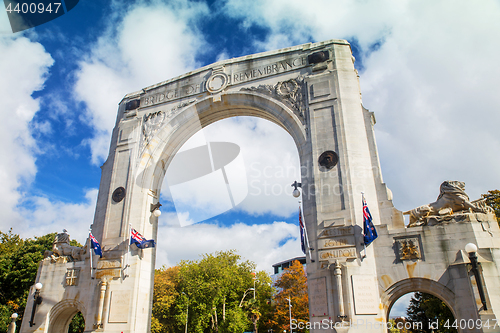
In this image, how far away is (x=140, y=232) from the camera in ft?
57.5

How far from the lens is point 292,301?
35406mm

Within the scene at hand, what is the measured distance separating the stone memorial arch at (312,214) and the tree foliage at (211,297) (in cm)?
1862

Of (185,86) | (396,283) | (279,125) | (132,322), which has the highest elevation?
(185,86)

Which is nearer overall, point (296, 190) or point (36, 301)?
point (296, 190)

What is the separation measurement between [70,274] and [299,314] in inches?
950

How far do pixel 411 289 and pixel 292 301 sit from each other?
25.4 m

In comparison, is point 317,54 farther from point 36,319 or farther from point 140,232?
point 36,319

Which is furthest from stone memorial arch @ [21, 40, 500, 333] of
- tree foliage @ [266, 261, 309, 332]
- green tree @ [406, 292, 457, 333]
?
tree foliage @ [266, 261, 309, 332]

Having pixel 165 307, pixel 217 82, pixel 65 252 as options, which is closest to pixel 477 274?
pixel 217 82

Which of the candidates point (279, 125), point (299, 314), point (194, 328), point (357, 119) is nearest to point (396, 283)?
point (357, 119)

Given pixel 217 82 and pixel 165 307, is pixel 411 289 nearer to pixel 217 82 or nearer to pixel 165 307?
pixel 217 82

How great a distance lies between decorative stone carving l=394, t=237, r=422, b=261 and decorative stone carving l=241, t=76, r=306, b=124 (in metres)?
6.97

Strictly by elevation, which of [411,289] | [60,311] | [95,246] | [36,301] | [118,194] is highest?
[118,194]

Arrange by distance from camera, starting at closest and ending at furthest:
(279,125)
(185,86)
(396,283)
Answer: (396,283) < (279,125) < (185,86)
